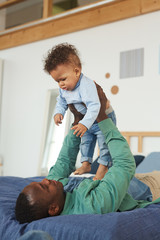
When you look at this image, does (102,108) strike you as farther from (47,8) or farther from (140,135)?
(47,8)

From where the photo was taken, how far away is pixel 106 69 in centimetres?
354

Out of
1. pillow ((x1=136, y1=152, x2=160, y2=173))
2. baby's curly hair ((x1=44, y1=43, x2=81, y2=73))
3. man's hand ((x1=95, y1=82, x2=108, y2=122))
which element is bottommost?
pillow ((x1=136, y1=152, x2=160, y2=173))

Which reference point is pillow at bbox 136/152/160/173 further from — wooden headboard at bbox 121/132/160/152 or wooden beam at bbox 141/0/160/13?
wooden beam at bbox 141/0/160/13

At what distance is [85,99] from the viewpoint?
1.34 metres

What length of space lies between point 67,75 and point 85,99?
0.13 metres

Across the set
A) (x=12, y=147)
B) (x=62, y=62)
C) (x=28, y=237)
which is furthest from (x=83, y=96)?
(x=12, y=147)

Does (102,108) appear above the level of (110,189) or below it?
above

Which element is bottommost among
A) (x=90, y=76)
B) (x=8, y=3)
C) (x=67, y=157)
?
(x=67, y=157)

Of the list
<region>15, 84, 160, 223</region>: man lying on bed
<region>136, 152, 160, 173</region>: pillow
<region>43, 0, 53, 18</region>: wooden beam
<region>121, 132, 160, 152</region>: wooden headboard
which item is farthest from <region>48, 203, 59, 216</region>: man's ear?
<region>43, 0, 53, 18</region>: wooden beam

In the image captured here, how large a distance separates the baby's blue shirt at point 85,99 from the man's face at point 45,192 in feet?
0.97

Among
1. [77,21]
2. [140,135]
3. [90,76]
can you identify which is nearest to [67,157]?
[140,135]

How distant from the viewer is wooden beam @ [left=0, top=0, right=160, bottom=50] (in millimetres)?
3359

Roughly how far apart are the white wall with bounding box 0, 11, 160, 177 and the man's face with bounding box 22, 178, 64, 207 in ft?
7.08

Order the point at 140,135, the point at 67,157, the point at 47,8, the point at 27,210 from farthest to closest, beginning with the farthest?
1. the point at 47,8
2. the point at 140,135
3. the point at 67,157
4. the point at 27,210
